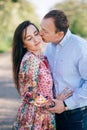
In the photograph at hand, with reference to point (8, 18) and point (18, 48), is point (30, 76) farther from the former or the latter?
point (8, 18)

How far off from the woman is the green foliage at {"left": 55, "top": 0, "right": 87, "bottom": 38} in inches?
1341

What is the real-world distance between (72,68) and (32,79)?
0.33 meters

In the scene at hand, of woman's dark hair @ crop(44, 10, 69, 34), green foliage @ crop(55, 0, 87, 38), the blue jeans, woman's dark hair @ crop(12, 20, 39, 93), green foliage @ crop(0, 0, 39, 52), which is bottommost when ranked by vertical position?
the blue jeans

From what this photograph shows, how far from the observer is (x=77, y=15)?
1590 inches

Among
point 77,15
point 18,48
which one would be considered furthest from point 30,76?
point 77,15

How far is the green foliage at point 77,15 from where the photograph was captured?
38875 mm

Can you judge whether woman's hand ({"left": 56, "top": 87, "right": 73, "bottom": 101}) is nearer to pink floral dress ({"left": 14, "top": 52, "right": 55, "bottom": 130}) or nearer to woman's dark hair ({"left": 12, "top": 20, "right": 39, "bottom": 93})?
pink floral dress ({"left": 14, "top": 52, "right": 55, "bottom": 130})

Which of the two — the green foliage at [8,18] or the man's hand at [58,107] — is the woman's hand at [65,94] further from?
the green foliage at [8,18]

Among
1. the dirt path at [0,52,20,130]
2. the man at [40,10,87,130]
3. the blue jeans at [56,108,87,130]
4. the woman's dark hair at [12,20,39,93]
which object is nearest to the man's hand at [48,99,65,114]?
the man at [40,10,87,130]

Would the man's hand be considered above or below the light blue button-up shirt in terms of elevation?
below

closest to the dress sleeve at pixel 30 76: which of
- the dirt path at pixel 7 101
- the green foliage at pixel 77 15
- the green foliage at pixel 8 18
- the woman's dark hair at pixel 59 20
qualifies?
the woman's dark hair at pixel 59 20

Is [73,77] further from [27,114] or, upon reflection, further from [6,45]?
[6,45]

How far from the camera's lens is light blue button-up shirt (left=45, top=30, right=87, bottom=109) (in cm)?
381

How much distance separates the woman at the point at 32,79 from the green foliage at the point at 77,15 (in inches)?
1341
